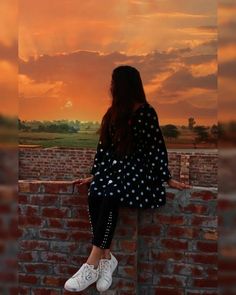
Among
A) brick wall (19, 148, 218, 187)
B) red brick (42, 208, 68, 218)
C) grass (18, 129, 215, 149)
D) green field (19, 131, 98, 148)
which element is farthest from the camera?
brick wall (19, 148, 218, 187)

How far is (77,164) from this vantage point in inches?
252

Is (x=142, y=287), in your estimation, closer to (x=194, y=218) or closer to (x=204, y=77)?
(x=194, y=218)

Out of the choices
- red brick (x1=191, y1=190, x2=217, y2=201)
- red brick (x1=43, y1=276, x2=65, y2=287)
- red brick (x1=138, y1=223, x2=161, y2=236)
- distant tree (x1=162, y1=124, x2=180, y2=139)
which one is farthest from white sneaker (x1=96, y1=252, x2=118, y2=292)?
distant tree (x1=162, y1=124, x2=180, y2=139)

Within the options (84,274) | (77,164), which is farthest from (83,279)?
(77,164)

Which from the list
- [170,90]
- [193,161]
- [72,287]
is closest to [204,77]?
[170,90]

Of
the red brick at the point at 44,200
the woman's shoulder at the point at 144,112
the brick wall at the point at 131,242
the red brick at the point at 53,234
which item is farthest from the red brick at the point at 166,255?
the woman's shoulder at the point at 144,112

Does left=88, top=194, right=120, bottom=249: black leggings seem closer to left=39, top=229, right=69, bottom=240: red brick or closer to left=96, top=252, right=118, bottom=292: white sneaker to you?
left=96, top=252, right=118, bottom=292: white sneaker

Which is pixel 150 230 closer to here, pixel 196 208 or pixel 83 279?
pixel 196 208

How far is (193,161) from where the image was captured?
19.4 ft

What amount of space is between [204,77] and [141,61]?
2.21 ft

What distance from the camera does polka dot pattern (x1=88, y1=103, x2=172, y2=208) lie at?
250cm

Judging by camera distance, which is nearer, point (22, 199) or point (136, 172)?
point (136, 172)

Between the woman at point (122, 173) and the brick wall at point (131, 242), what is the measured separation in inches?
4.7

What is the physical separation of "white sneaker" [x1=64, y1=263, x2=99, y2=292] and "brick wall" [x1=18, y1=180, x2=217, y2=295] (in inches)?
7.5
